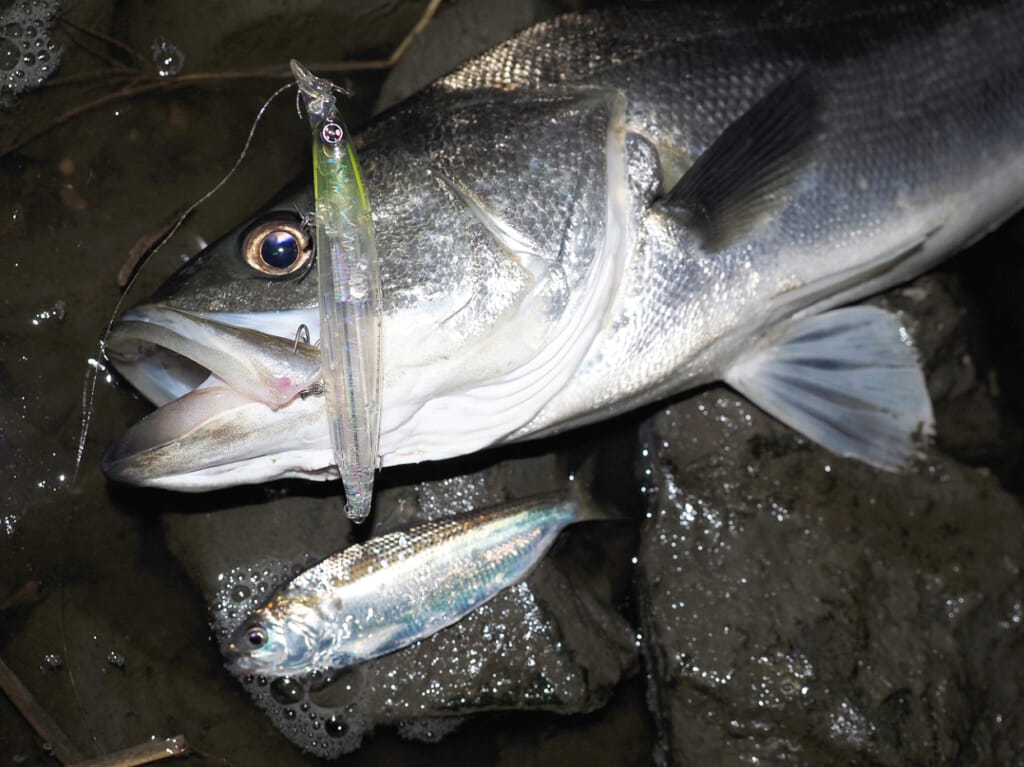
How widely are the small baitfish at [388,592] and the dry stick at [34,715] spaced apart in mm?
549

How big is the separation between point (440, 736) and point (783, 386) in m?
1.59

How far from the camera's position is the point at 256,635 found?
237 centimetres

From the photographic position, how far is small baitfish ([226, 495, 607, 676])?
238 cm

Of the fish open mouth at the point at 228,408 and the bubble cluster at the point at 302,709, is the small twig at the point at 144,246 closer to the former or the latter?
the fish open mouth at the point at 228,408

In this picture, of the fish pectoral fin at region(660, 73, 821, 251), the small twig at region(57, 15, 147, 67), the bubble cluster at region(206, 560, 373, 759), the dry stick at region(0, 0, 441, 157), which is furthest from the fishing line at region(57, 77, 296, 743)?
the fish pectoral fin at region(660, 73, 821, 251)

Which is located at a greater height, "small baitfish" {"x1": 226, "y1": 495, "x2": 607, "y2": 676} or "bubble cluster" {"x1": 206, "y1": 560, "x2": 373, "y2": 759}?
"small baitfish" {"x1": 226, "y1": 495, "x2": 607, "y2": 676}

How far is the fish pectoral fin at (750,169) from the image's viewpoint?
2.13m

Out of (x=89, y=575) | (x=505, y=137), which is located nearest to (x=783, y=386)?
(x=505, y=137)

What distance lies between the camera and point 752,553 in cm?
269

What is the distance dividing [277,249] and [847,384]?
1848 mm

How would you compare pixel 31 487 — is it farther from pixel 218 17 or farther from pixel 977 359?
pixel 977 359

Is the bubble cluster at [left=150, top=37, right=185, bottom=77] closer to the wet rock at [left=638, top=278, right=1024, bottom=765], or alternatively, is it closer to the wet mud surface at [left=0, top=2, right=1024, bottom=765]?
the wet mud surface at [left=0, top=2, right=1024, bottom=765]

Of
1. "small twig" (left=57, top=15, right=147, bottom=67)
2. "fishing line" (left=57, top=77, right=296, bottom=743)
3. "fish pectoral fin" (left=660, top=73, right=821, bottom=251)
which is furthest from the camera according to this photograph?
"small twig" (left=57, top=15, right=147, bottom=67)

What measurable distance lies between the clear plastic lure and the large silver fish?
0.05m
